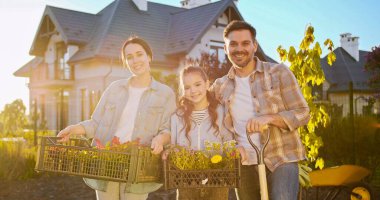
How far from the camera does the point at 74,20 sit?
84.6 feet

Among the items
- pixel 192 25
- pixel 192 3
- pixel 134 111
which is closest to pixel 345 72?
pixel 192 3

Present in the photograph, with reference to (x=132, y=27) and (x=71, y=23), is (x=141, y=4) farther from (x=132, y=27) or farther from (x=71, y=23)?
(x=71, y=23)

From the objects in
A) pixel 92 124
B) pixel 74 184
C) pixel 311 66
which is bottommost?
pixel 74 184

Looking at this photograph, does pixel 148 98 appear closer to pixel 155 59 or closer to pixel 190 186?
pixel 190 186

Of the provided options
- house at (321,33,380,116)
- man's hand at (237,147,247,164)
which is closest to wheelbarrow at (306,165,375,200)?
man's hand at (237,147,247,164)

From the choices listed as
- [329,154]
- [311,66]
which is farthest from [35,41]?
[311,66]

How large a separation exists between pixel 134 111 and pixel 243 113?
919 millimetres

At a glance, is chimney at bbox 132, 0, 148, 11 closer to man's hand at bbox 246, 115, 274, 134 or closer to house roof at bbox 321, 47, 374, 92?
house roof at bbox 321, 47, 374, 92

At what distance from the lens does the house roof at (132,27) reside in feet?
78.4

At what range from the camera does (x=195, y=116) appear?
3648 mm

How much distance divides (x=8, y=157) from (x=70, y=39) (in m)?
14.7

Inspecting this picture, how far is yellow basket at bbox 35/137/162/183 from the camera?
290 cm

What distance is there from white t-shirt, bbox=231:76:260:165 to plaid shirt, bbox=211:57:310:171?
0.13 feet

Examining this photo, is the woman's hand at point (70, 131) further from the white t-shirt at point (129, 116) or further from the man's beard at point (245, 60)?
the man's beard at point (245, 60)
